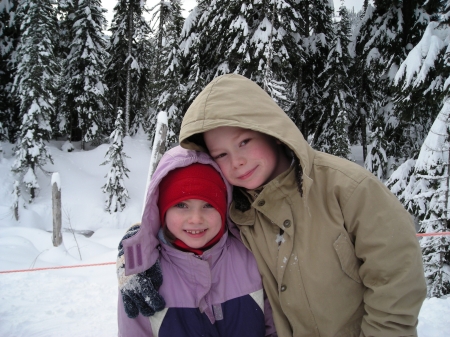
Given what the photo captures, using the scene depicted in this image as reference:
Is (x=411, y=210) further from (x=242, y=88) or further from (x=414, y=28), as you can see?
(x=414, y=28)

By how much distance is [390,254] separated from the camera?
175 centimetres

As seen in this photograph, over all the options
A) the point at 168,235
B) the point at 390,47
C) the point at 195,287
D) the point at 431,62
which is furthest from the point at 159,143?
the point at 390,47

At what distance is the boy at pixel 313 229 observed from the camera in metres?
1.76

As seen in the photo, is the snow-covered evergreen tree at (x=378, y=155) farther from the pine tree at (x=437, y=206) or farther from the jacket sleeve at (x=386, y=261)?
the jacket sleeve at (x=386, y=261)

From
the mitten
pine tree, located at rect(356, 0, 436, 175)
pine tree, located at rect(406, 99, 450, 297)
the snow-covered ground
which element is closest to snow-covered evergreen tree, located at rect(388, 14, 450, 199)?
pine tree, located at rect(406, 99, 450, 297)

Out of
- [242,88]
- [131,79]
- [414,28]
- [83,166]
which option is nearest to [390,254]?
[242,88]

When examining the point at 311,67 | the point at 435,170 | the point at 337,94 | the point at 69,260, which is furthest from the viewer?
the point at 311,67

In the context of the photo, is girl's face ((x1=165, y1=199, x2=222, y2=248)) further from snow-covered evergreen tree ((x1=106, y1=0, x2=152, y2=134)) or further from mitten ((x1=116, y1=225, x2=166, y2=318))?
snow-covered evergreen tree ((x1=106, y1=0, x2=152, y2=134))

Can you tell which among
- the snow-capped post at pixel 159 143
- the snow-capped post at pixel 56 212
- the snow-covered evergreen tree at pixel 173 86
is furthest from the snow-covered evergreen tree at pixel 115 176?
the snow-capped post at pixel 159 143

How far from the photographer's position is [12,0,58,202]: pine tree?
18.0 metres

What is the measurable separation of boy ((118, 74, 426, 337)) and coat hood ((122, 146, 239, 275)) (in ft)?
0.35

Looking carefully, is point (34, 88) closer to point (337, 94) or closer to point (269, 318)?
point (337, 94)

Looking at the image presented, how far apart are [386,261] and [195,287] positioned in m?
1.15

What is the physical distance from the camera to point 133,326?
1.90 m
